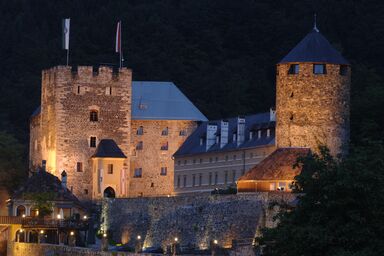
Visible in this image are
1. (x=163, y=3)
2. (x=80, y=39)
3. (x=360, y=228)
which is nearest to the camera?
(x=360, y=228)

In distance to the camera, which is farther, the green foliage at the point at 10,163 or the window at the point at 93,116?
the green foliage at the point at 10,163

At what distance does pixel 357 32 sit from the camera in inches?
4938

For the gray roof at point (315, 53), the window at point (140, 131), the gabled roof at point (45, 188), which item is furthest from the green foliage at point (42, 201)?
the gray roof at point (315, 53)

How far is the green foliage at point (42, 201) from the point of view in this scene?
82000mm

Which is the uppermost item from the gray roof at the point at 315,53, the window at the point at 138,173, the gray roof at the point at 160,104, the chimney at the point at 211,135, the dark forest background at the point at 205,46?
the dark forest background at the point at 205,46

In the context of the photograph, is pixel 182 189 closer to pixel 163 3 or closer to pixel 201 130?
pixel 201 130

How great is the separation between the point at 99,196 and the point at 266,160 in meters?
18.3

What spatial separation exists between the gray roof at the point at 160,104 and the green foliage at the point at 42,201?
1286cm

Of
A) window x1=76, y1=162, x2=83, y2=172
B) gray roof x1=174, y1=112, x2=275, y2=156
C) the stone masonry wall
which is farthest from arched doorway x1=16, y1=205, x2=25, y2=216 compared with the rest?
gray roof x1=174, y1=112, x2=275, y2=156

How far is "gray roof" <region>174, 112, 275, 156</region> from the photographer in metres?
81.2

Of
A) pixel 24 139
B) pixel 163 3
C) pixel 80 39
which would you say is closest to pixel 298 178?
pixel 24 139

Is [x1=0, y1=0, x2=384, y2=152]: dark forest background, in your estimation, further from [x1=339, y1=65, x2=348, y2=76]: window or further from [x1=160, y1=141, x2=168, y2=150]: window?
[x1=339, y1=65, x2=348, y2=76]: window

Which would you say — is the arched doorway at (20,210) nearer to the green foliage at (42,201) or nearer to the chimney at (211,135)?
the green foliage at (42,201)

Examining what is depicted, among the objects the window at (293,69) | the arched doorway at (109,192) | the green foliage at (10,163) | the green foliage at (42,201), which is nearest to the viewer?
the window at (293,69)
